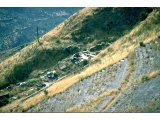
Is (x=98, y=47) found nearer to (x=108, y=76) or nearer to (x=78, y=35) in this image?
(x=78, y=35)

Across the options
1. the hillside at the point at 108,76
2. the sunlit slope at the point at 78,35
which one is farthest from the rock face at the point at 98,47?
the sunlit slope at the point at 78,35

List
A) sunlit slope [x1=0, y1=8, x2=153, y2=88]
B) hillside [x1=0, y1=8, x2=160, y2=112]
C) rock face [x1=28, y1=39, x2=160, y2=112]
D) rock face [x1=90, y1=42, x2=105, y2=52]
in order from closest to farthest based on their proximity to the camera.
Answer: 1. rock face [x1=28, y1=39, x2=160, y2=112]
2. hillside [x1=0, y1=8, x2=160, y2=112]
3. sunlit slope [x1=0, y1=8, x2=153, y2=88]
4. rock face [x1=90, y1=42, x2=105, y2=52]

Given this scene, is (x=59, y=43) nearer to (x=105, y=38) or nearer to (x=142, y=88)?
(x=105, y=38)

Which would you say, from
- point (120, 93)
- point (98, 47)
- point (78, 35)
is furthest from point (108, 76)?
point (78, 35)

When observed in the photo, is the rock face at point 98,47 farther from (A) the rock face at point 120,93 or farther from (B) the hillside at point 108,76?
(A) the rock face at point 120,93

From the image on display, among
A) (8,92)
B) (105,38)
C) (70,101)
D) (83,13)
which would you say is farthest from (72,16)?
(70,101)

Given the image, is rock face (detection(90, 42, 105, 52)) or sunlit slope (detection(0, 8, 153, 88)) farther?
rock face (detection(90, 42, 105, 52))

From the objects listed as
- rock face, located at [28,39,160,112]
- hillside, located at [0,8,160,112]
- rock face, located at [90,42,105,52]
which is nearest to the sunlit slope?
hillside, located at [0,8,160,112]

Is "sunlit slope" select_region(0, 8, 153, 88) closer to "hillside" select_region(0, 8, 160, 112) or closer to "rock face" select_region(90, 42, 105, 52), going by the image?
"hillside" select_region(0, 8, 160, 112)

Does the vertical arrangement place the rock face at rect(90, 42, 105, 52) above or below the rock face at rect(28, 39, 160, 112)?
below
